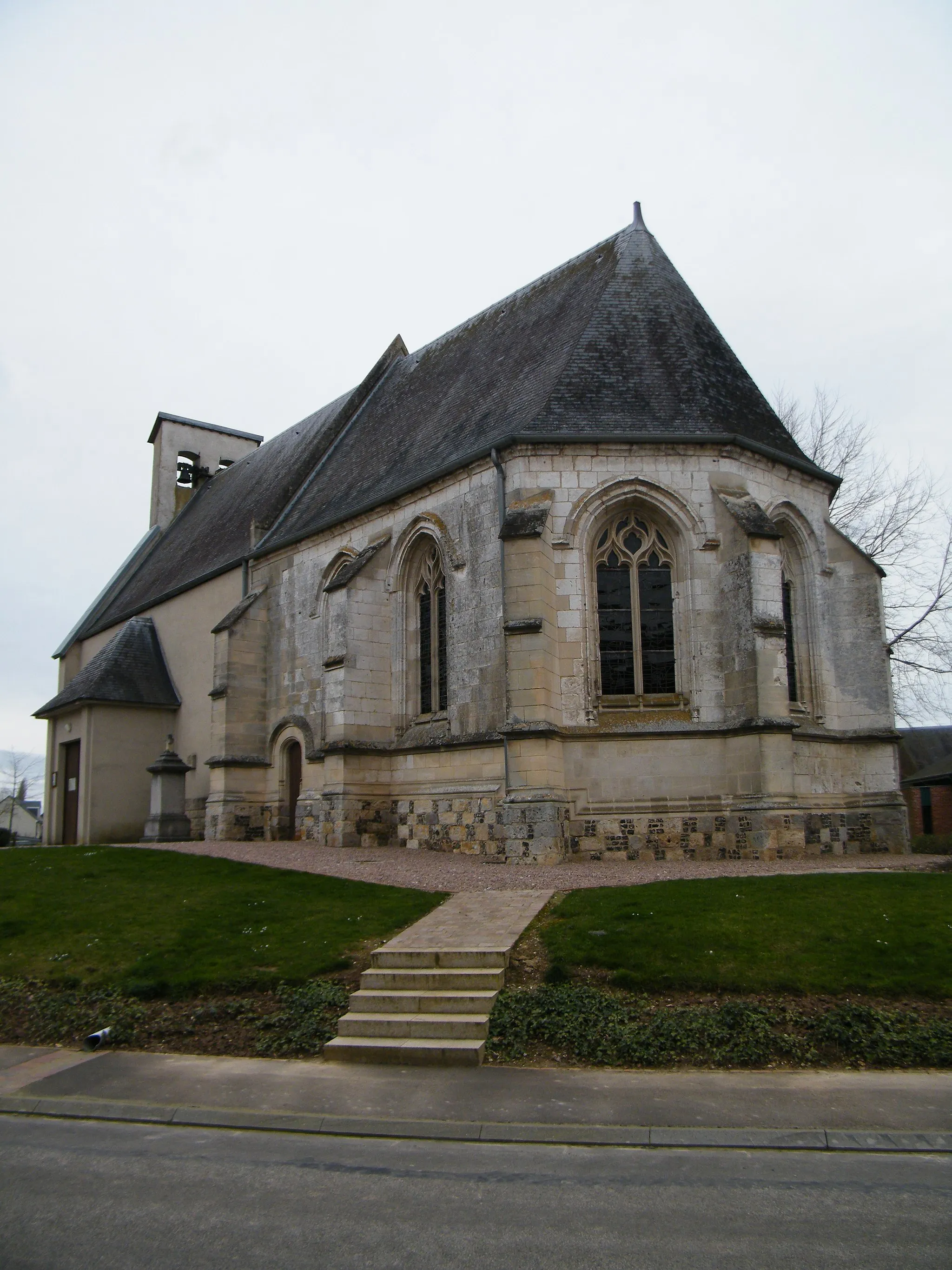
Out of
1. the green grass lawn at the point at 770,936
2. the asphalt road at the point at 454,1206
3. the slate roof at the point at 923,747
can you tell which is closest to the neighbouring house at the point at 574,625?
the green grass lawn at the point at 770,936

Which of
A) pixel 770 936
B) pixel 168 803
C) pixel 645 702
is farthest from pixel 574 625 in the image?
pixel 168 803

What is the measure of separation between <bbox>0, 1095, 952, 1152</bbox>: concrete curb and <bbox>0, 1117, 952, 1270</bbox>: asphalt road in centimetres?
10

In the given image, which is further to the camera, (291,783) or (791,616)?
(291,783)

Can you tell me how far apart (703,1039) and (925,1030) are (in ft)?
5.17

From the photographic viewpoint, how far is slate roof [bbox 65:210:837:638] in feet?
53.7

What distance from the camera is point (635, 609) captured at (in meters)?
16.1

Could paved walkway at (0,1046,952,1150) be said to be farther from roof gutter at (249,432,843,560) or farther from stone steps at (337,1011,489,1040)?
roof gutter at (249,432,843,560)

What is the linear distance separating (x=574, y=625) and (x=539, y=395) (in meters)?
4.06

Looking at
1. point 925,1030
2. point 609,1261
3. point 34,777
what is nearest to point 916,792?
point 925,1030

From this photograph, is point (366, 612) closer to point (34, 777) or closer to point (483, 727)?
point (483, 727)

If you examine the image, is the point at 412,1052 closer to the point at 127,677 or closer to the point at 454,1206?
the point at 454,1206

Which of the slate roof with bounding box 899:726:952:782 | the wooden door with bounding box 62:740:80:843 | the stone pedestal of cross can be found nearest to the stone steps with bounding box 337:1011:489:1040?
the stone pedestal of cross

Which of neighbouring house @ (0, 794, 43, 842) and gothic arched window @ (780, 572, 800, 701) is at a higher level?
→ gothic arched window @ (780, 572, 800, 701)

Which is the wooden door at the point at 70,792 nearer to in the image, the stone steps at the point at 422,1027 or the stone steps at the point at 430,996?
the stone steps at the point at 430,996
